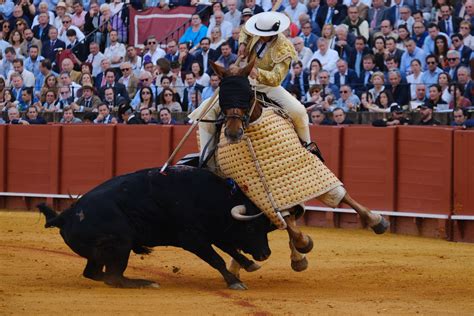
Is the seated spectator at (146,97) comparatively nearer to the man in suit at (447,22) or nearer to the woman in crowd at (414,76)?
the woman in crowd at (414,76)

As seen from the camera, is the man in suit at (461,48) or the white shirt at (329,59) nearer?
the man in suit at (461,48)

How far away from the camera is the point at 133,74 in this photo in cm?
1823

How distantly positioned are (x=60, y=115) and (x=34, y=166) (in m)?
1.67

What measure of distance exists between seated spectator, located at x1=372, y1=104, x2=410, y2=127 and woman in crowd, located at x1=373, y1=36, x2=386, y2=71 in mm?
1189

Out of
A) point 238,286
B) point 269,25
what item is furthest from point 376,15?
point 238,286

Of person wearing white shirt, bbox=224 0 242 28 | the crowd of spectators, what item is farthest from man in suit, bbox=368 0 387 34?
person wearing white shirt, bbox=224 0 242 28

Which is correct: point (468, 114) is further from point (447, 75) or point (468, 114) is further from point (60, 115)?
point (60, 115)

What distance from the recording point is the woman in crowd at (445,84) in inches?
568

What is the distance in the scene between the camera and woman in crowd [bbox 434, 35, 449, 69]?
49.7 feet

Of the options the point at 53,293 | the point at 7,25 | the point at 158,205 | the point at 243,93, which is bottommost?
the point at 53,293

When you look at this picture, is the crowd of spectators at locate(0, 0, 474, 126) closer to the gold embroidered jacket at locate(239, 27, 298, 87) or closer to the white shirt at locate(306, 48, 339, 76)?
the white shirt at locate(306, 48, 339, 76)

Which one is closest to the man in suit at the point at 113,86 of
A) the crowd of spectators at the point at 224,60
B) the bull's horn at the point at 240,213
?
the crowd of spectators at the point at 224,60

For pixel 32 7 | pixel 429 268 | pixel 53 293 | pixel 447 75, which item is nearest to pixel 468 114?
pixel 447 75

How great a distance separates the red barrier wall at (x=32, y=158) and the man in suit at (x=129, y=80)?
1.72 meters
